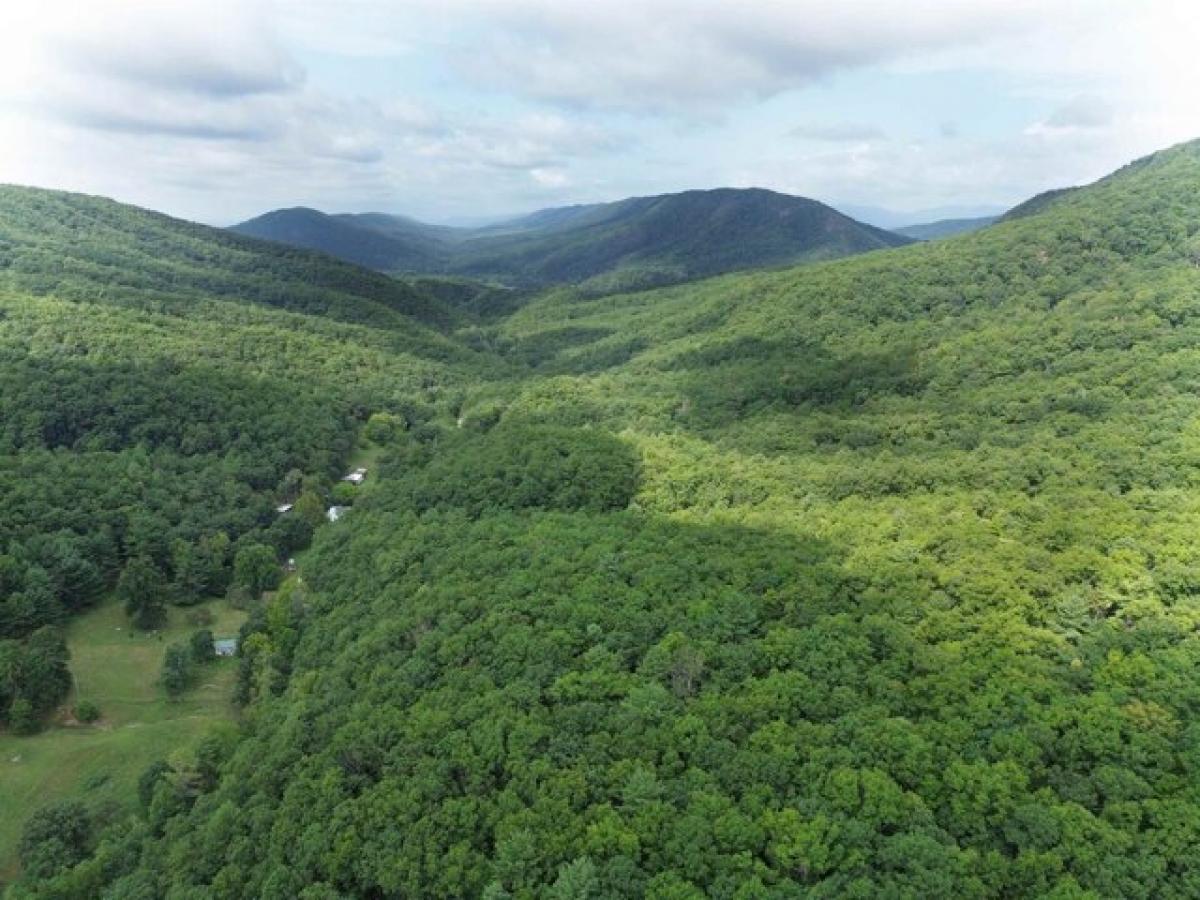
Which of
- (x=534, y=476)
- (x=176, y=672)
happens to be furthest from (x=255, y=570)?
(x=534, y=476)

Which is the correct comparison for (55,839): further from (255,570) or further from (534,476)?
(534,476)

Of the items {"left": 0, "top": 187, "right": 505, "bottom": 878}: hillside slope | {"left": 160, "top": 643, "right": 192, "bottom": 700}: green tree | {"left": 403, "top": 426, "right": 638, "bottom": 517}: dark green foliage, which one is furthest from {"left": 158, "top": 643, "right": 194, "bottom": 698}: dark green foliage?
{"left": 403, "top": 426, "right": 638, "bottom": 517}: dark green foliage

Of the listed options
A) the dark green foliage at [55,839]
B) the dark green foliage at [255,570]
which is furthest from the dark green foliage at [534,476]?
the dark green foliage at [55,839]

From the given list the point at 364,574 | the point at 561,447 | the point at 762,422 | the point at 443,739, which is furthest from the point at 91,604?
the point at 762,422

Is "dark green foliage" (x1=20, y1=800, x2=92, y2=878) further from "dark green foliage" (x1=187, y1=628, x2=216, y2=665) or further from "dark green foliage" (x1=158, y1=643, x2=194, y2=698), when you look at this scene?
"dark green foliage" (x1=187, y1=628, x2=216, y2=665)

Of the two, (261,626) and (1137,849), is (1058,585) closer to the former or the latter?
(1137,849)
